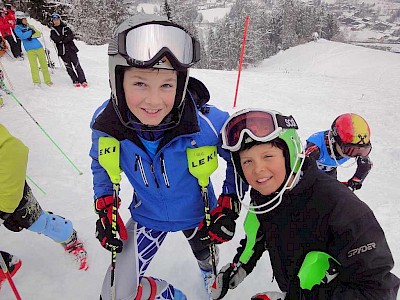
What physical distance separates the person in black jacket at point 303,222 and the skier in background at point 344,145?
154 centimetres

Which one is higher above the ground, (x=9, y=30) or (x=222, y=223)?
(x=9, y=30)

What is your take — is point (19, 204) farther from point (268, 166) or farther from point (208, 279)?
point (268, 166)

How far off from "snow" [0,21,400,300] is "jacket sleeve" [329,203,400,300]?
72.4 inches

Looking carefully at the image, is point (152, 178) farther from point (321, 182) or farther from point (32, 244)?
point (32, 244)

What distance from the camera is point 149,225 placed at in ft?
8.80

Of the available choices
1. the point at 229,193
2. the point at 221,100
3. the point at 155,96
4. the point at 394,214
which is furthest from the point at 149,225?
the point at 221,100

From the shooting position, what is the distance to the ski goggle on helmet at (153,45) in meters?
1.91

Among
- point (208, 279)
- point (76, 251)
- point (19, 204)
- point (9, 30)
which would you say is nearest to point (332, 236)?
point (208, 279)

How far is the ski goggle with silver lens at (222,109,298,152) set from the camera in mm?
1968

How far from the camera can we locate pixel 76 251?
3449mm

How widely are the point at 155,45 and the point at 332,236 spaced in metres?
1.65

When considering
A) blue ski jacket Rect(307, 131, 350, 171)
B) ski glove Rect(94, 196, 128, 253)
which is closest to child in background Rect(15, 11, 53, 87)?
ski glove Rect(94, 196, 128, 253)

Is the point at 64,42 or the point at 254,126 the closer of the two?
the point at 254,126

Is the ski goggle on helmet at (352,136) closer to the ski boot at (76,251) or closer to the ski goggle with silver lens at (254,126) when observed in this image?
the ski goggle with silver lens at (254,126)
